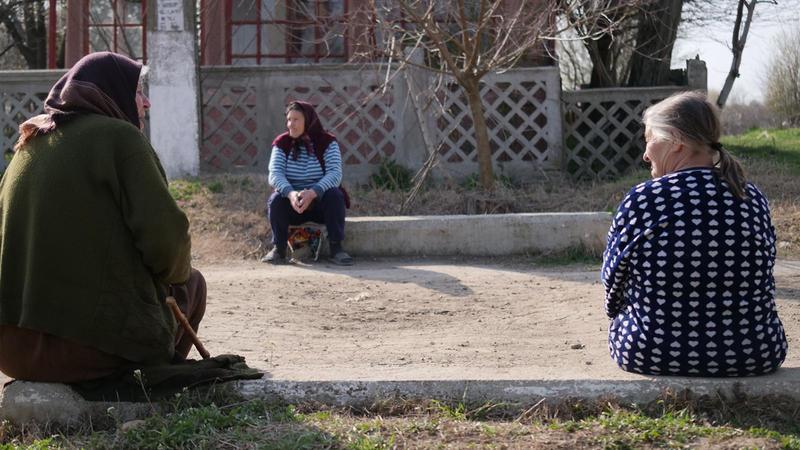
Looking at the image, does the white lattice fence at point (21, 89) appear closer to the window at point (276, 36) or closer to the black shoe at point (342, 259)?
the window at point (276, 36)

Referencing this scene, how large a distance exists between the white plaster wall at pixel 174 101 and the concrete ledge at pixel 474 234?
3304 mm

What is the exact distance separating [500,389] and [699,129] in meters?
1.24

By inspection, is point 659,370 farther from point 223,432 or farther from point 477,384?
point 223,432

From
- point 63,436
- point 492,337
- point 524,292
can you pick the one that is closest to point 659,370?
point 492,337

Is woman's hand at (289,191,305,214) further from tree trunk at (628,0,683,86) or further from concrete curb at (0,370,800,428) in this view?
tree trunk at (628,0,683,86)

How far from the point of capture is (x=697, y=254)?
155 inches

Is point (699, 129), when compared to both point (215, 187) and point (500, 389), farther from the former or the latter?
point (215, 187)

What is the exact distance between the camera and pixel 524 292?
277 inches

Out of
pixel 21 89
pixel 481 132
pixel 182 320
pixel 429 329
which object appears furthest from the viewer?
pixel 21 89

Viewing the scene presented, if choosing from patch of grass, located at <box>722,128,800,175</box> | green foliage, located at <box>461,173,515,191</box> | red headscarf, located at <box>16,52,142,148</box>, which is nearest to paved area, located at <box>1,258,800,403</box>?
red headscarf, located at <box>16,52,142,148</box>

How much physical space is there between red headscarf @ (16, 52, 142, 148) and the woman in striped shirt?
170 inches

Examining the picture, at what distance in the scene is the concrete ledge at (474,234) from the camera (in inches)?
335

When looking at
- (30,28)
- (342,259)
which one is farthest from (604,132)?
(30,28)

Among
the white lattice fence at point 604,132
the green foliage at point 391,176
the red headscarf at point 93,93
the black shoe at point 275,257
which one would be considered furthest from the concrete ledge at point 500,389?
the white lattice fence at point 604,132
